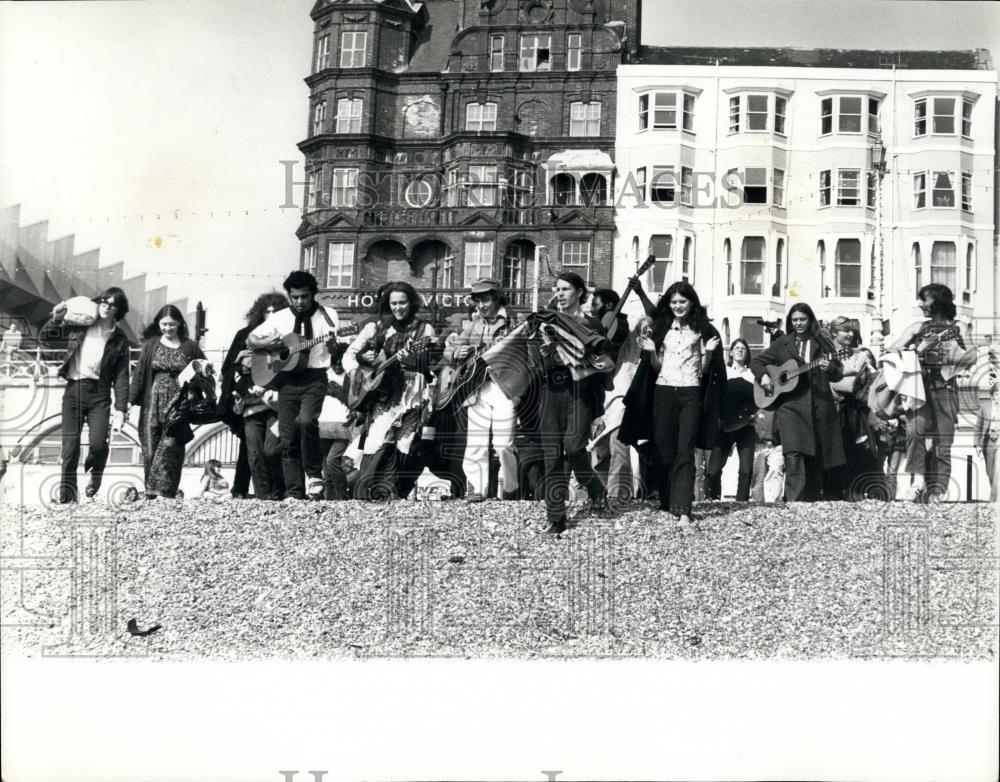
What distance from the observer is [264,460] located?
10766mm

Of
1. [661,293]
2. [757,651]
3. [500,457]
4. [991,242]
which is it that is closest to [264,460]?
[500,457]

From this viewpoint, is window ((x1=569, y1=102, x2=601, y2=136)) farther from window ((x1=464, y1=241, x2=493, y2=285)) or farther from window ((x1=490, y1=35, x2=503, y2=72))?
window ((x1=464, y1=241, x2=493, y2=285))

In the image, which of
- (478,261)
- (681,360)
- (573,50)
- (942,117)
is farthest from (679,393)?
(942,117)

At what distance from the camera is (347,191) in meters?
10.9

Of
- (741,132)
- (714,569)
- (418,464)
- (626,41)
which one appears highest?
(626,41)

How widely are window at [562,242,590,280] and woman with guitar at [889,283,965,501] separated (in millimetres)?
2448

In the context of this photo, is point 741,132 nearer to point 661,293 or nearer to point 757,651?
point 661,293

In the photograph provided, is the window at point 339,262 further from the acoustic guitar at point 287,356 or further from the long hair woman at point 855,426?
the long hair woman at point 855,426

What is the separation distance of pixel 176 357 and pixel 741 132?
460 centimetres

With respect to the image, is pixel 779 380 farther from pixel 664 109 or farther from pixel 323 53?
pixel 323 53

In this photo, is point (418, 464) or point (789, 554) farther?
point (418, 464)

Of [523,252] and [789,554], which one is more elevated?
[523,252]

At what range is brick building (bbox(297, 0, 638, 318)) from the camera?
35.7ft

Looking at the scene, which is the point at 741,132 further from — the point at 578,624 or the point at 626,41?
the point at 578,624
